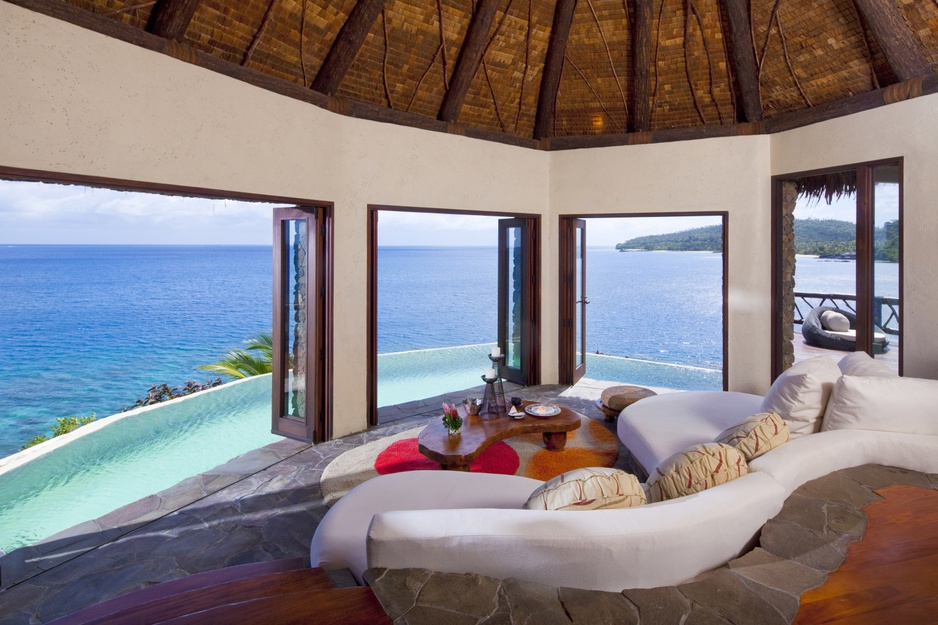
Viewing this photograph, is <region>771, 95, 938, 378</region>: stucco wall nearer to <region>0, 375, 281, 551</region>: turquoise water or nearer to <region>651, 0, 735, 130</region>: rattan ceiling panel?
<region>651, 0, 735, 130</region>: rattan ceiling panel

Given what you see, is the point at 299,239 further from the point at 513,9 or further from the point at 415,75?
the point at 513,9

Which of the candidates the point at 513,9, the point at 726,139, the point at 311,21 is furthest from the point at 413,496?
the point at 726,139

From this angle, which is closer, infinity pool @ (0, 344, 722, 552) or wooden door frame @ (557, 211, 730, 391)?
infinity pool @ (0, 344, 722, 552)

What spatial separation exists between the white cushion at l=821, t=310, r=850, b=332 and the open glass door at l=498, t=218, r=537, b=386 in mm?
2828

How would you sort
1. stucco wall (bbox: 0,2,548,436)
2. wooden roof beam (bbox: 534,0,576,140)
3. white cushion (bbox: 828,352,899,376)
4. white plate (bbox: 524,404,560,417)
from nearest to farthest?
stucco wall (bbox: 0,2,548,436)
white cushion (bbox: 828,352,899,376)
white plate (bbox: 524,404,560,417)
wooden roof beam (bbox: 534,0,576,140)

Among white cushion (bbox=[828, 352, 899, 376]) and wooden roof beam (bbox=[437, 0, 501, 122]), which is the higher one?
wooden roof beam (bbox=[437, 0, 501, 122])

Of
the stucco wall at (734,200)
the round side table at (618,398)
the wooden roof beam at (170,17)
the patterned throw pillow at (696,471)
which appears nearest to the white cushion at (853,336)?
the stucco wall at (734,200)

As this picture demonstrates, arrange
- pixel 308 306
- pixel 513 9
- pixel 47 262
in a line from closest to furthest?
pixel 308 306
pixel 513 9
pixel 47 262

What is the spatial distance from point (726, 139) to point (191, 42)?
479 cm

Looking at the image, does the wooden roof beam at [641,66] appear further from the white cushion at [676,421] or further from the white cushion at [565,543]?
the white cushion at [565,543]

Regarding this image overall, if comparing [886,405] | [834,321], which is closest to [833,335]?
[834,321]

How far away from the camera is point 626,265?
32719mm

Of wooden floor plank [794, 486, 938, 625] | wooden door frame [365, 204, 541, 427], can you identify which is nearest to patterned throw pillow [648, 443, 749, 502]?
wooden floor plank [794, 486, 938, 625]

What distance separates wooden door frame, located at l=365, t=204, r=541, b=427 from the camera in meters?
4.89
